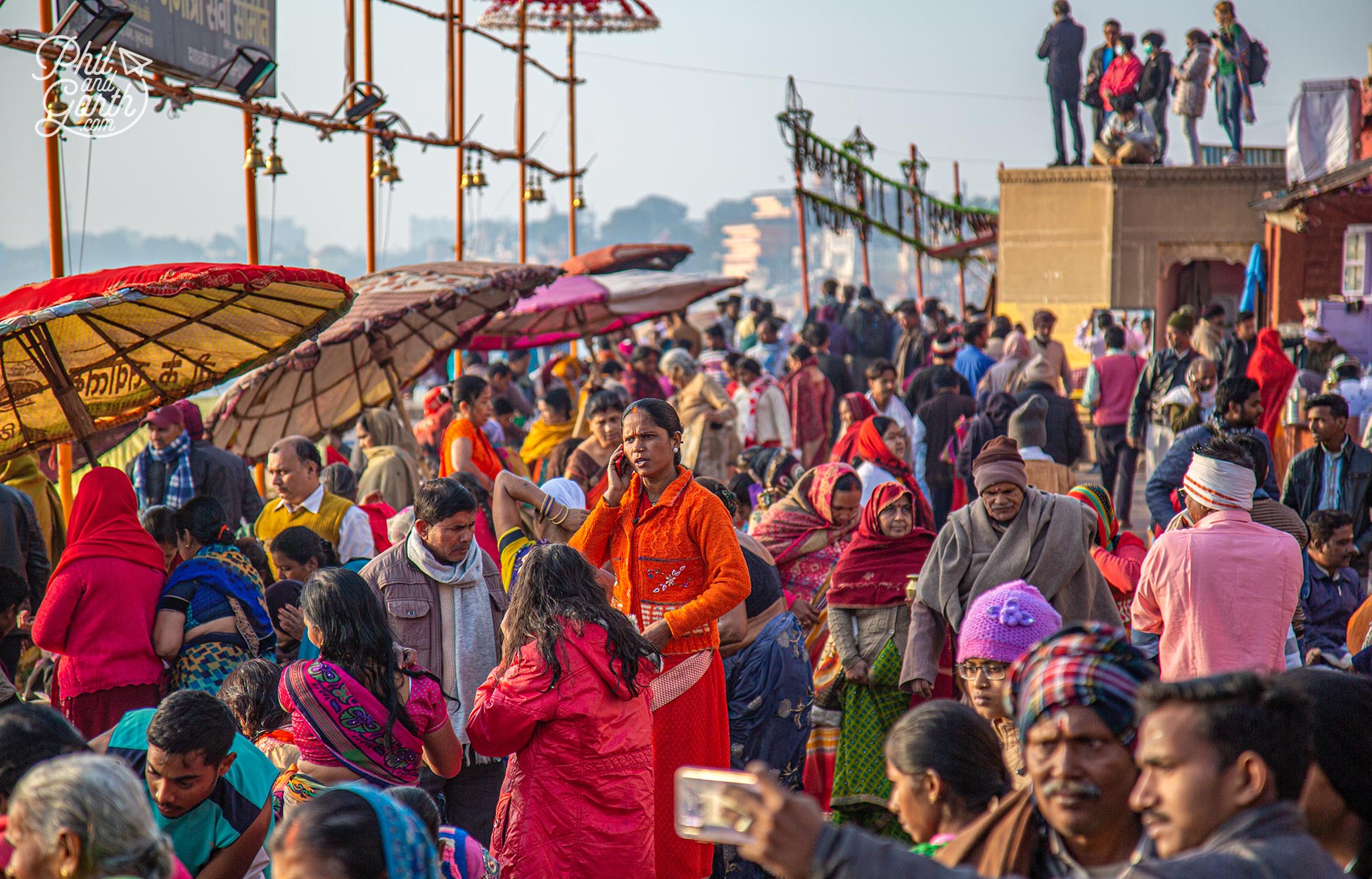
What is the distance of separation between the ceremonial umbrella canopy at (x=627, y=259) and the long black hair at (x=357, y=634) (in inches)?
423

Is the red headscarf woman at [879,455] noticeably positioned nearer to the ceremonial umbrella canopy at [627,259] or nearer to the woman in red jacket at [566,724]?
the woman in red jacket at [566,724]

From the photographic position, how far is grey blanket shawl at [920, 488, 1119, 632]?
4867 mm

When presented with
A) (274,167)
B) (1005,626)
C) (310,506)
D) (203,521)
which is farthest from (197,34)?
(1005,626)

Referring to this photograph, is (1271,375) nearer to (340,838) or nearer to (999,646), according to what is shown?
(999,646)

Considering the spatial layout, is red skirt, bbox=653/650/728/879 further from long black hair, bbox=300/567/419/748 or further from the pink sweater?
the pink sweater

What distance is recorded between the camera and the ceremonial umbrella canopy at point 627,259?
50.2ft

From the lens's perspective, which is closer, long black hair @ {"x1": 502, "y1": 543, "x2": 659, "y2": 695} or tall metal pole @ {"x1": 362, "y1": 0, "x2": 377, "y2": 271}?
long black hair @ {"x1": 502, "y1": 543, "x2": 659, "y2": 695}

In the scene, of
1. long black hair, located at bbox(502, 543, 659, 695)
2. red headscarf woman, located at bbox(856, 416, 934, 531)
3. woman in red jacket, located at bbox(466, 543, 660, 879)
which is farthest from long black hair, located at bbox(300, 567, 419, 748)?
red headscarf woman, located at bbox(856, 416, 934, 531)

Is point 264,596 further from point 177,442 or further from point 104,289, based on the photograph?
point 177,442

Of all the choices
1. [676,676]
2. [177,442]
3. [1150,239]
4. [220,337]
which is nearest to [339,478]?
[177,442]

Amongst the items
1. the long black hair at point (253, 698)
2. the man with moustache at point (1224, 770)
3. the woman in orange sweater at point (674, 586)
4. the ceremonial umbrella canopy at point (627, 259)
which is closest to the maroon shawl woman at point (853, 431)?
the woman in orange sweater at point (674, 586)

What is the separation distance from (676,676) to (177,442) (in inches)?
156

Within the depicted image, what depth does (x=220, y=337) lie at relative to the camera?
5.77 metres

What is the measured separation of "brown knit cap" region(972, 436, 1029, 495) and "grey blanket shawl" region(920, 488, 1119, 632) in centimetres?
10
